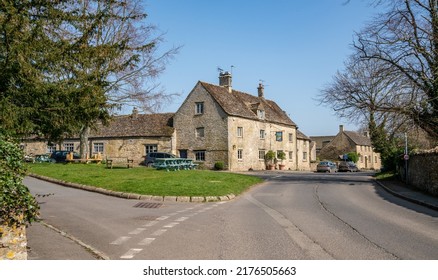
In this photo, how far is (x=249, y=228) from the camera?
408 inches

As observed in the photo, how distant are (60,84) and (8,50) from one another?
4.91ft

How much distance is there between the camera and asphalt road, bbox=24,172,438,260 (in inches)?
302

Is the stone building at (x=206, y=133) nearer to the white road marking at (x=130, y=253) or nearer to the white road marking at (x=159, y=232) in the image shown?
the white road marking at (x=159, y=232)

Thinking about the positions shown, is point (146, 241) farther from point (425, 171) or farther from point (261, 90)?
point (261, 90)

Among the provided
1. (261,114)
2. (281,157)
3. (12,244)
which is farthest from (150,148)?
(12,244)

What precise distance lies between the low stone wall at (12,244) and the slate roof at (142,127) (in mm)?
39771

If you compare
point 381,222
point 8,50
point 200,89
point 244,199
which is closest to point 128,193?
point 244,199

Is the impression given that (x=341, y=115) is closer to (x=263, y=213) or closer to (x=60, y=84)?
(x=263, y=213)

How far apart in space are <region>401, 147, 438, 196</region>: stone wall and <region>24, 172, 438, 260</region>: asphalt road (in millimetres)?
3190

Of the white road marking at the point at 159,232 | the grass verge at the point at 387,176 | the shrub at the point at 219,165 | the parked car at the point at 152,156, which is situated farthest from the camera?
the shrub at the point at 219,165

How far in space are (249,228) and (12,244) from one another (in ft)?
18.9

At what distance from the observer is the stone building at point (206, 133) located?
43.9m

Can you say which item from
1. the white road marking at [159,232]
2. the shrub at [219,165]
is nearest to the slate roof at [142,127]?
the shrub at [219,165]

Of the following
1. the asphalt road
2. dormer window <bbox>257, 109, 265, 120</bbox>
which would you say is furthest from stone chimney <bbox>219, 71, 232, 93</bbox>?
the asphalt road
